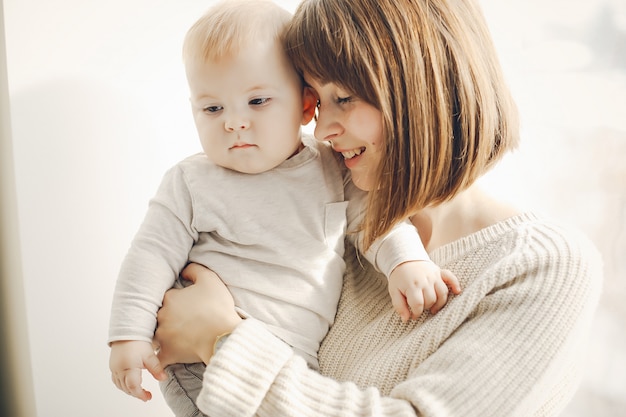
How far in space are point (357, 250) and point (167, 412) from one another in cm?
78

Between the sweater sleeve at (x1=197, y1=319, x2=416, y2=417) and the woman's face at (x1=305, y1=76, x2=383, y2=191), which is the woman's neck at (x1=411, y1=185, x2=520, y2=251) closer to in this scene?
the woman's face at (x1=305, y1=76, x2=383, y2=191)

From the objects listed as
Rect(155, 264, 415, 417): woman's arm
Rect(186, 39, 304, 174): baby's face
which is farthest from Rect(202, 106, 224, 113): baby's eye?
Rect(155, 264, 415, 417): woman's arm

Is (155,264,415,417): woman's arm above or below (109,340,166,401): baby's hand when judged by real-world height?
above

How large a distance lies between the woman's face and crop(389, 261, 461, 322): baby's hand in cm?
18

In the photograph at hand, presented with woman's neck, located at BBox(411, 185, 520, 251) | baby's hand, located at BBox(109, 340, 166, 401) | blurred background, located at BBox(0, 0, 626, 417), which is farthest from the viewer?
blurred background, located at BBox(0, 0, 626, 417)

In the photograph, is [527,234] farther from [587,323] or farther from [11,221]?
[11,221]

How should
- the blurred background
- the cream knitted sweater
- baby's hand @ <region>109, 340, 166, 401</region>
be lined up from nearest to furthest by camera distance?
1. the cream knitted sweater
2. baby's hand @ <region>109, 340, 166, 401</region>
3. the blurred background

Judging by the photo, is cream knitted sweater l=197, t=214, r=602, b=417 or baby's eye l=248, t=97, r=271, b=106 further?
baby's eye l=248, t=97, r=271, b=106

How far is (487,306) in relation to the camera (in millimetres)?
966

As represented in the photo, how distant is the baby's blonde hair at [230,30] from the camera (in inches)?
40.4

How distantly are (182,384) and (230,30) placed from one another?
0.67 m

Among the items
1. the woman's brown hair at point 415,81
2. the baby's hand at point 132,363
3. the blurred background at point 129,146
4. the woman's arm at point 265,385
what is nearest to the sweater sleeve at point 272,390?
the woman's arm at point 265,385

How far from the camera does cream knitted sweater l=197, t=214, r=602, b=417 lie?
0.87m

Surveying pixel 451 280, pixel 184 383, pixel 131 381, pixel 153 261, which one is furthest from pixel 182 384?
pixel 451 280
